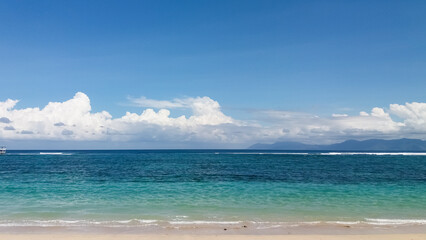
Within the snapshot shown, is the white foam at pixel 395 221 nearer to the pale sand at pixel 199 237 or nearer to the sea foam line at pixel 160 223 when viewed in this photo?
the sea foam line at pixel 160 223

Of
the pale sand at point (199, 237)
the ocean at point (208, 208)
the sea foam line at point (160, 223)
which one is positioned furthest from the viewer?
the ocean at point (208, 208)

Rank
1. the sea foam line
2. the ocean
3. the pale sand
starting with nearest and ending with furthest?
the pale sand → the sea foam line → the ocean

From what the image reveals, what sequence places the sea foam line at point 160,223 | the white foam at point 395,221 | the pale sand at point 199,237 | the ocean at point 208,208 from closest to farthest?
the pale sand at point 199,237
the sea foam line at point 160,223
the ocean at point 208,208
the white foam at point 395,221

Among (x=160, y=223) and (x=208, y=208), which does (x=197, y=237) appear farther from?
(x=208, y=208)

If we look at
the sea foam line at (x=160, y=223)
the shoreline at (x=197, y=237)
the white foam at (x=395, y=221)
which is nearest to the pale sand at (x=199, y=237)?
the shoreline at (x=197, y=237)

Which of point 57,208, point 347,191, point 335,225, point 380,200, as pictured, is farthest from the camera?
point 347,191

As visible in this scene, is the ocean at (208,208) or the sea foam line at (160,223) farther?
the ocean at (208,208)

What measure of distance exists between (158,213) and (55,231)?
6084mm

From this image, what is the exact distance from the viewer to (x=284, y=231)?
1596 centimetres

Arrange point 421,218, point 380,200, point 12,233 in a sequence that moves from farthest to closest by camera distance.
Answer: point 380,200, point 421,218, point 12,233

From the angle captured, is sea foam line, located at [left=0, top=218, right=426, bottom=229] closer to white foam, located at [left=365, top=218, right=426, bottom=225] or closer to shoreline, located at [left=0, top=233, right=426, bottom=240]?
white foam, located at [left=365, top=218, right=426, bottom=225]

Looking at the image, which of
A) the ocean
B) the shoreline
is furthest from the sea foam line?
the shoreline

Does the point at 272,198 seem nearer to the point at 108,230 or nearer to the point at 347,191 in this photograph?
the point at 347,191

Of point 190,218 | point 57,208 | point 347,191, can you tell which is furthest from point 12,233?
point 347,191
